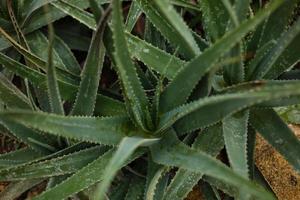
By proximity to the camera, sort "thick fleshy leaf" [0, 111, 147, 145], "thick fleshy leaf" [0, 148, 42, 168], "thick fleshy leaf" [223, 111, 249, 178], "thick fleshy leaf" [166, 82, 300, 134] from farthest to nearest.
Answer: "thick fleshy leaf" [0, 148, 42, 168], "thick fleshy leaf" [223, 111, 249, 178], "thick fleshy leaf" [0, 111, 147, 145], "thick fleshy leaf" [166, 82, 300, 134]

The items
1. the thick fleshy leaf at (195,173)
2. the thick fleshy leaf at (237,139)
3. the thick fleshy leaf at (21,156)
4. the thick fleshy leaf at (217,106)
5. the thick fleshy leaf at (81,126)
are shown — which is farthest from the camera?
the thick fleshy leaf at (21,156)

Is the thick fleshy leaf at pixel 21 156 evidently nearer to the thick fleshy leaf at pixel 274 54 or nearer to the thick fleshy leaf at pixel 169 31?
the thick fleshy leaf at pixel 169 31

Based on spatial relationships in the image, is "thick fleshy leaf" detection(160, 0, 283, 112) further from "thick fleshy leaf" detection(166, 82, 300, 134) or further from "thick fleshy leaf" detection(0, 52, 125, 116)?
"thick fleshy leaf" detection(0, 52, 125, 116)

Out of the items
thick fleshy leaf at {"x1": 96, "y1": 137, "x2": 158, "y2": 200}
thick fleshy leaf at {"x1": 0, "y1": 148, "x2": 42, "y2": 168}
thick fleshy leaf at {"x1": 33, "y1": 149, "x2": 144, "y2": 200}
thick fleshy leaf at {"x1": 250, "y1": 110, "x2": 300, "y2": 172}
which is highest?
thick fleshy leaf at {"x1": 96, "y1": 137, "x2": 158, "y2": 200}

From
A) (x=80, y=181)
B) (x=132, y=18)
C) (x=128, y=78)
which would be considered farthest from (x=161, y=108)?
(x=132, y=18)

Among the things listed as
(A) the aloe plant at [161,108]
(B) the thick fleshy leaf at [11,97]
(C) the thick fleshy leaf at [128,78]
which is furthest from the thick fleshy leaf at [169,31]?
(B) the thick fleshy leaf at [11,97]

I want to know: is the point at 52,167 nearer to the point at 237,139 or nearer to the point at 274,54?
the point at 237,139

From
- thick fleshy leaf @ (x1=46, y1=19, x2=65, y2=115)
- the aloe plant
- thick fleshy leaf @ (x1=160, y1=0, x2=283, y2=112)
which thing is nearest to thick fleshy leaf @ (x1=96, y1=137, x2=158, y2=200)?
the aloe plant

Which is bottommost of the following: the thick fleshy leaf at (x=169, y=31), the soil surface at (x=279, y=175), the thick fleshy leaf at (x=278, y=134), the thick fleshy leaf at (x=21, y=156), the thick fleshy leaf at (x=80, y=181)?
the soil surface at (x=279, y=175)

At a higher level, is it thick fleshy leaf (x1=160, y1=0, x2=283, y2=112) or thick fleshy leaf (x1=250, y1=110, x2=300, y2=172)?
thick fleshy leaf (x1=160, y1=0, x2=283, y2=112)
